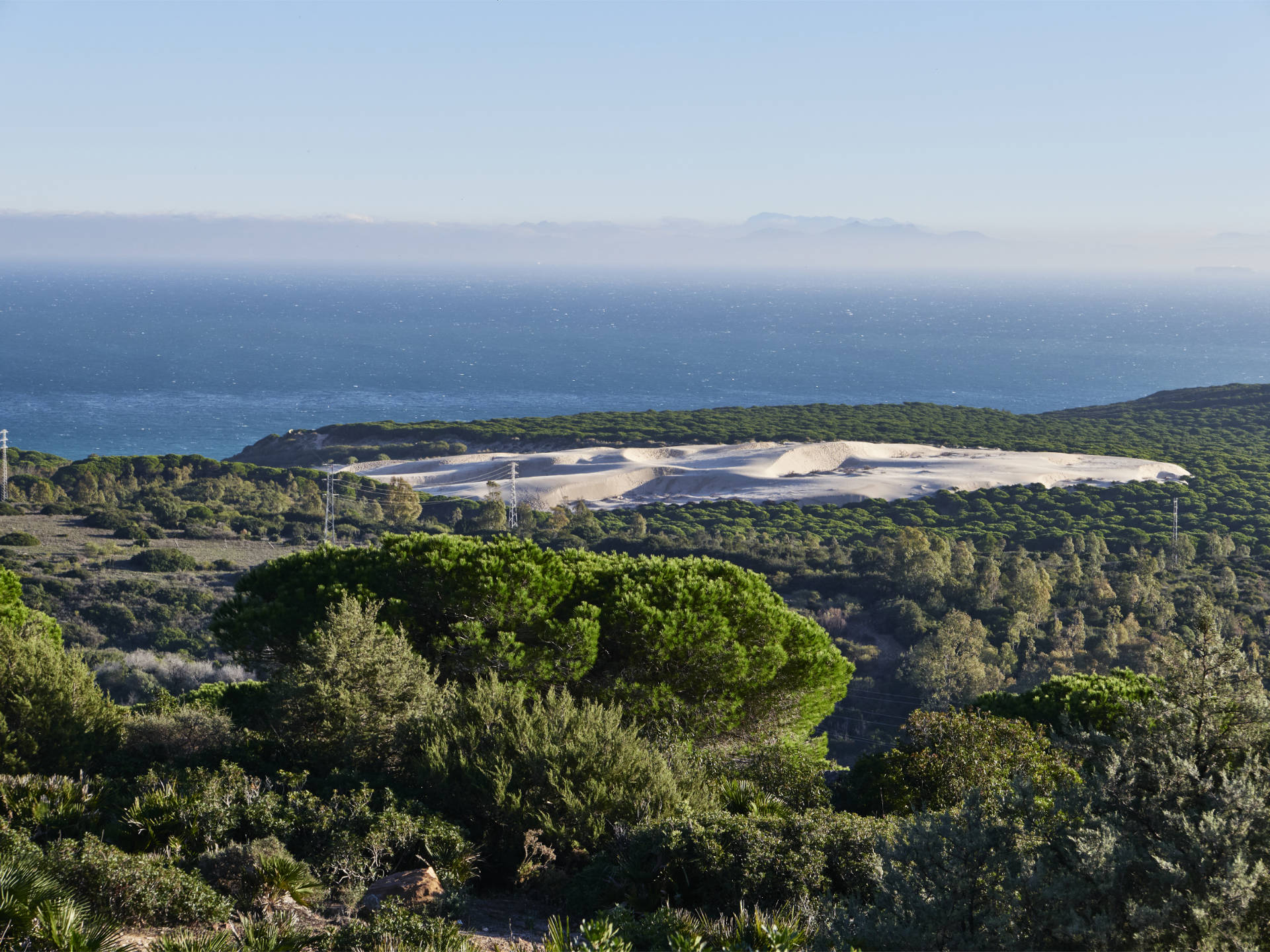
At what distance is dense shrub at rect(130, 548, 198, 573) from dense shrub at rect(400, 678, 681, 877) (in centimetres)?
2604

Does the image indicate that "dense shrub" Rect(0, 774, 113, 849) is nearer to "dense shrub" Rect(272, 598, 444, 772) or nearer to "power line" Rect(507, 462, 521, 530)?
"dense shrub" Rect(272, 598, 444, 772)

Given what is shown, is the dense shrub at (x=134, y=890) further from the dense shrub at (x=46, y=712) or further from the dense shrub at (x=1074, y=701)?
the dense shrub at (x=1074, y=701)

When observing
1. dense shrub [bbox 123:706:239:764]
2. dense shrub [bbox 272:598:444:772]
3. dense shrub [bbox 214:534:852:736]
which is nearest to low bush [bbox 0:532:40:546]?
dense shrub [bbox 214:534:852:736]

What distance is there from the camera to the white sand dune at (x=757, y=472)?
195ft

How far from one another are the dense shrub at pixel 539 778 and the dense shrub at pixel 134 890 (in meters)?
2.65

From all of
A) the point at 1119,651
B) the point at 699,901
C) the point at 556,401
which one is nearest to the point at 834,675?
the point at 699,901

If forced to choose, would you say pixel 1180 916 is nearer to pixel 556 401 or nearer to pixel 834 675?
pixel 834 675

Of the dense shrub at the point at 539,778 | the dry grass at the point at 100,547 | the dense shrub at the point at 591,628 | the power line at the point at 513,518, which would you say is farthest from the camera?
the power line at the point at 513,518

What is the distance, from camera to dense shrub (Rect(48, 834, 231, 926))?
717 centimetres

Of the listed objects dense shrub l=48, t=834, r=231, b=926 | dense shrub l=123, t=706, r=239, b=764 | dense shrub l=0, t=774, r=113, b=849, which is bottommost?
dense shrub l=123, t=706, r=239, b=764

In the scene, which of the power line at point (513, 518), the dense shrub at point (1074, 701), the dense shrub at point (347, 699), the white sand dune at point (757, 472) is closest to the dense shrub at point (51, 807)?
the dense shrub at point (347, 699)

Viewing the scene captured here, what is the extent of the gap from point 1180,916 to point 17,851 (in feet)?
24.1

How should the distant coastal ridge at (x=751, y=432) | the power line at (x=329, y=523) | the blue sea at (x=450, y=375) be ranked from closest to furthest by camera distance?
1. the power line at (x=329, y=523)
2. the distant coastal ridge at (x=751, y=432)
3. the blue sea at (x=450, y=375)

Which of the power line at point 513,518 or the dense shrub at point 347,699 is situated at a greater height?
the dense shrub at point 347,699
